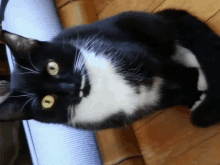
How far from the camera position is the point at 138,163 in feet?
3.50

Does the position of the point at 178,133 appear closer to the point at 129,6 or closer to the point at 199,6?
the point at 199,6

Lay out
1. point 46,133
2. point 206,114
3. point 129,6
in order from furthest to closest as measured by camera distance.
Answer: point 129,6 < point 46,133 < point 206,114

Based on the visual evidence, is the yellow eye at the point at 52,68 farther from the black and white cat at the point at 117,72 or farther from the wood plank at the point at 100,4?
the wood plank at the point at 100,4

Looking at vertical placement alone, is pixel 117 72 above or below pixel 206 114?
above

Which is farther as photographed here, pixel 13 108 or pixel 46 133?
pixel 46 133

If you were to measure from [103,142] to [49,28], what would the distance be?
2.47 ft

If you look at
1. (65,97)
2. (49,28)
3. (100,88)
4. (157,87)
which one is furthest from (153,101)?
(49,28)

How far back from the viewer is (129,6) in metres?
1.18

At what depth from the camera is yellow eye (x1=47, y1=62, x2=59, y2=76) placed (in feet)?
2.04

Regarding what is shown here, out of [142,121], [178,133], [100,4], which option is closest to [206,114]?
[178,133]

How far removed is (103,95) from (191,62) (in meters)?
0.45

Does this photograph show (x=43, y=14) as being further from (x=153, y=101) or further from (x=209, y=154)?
(x=209, y=154)

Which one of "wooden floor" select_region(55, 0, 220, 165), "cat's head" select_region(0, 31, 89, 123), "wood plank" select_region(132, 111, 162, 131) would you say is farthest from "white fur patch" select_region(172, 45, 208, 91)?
"cat's head" select_region(0, 31, 89, 123)

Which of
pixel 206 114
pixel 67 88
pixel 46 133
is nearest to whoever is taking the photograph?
pixel 67 88
